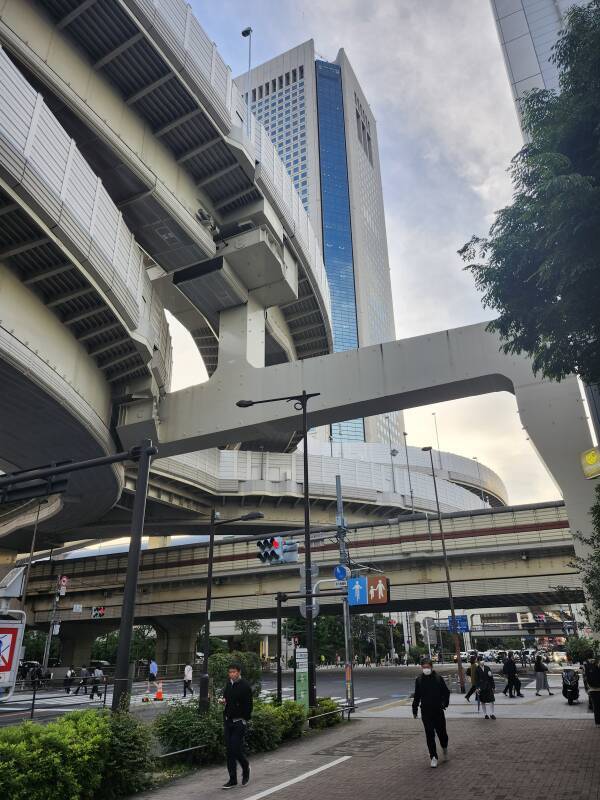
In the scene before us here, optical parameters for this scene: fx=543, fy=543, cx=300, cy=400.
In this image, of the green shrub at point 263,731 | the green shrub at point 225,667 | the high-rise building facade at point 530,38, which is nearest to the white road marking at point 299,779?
the green shrub at point 263,731

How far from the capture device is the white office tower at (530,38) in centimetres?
3656

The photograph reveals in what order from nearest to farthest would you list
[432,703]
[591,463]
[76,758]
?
[76,758], [432,703], [591,463]

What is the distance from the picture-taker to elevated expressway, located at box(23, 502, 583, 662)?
111 ft

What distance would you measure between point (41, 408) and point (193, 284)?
301 inches

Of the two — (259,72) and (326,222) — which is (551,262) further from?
(259,72)

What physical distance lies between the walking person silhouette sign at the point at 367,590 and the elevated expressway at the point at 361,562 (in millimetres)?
7932

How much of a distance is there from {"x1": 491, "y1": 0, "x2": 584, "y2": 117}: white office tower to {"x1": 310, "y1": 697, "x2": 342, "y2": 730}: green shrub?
38.0 metres

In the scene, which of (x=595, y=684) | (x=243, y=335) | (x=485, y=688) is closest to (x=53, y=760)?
(x=595, y=684)

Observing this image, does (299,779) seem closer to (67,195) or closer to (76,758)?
(76,758)

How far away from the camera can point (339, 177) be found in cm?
17288

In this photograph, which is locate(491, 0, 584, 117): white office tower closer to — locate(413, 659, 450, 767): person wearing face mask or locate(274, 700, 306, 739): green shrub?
locate(413, 659, 450, 767): person wearing face mask

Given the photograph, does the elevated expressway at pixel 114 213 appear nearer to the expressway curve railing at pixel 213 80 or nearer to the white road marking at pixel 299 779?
the expressway curve railing at pixel 213 80

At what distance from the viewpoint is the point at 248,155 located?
1955cm

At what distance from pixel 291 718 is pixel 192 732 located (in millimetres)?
3000
